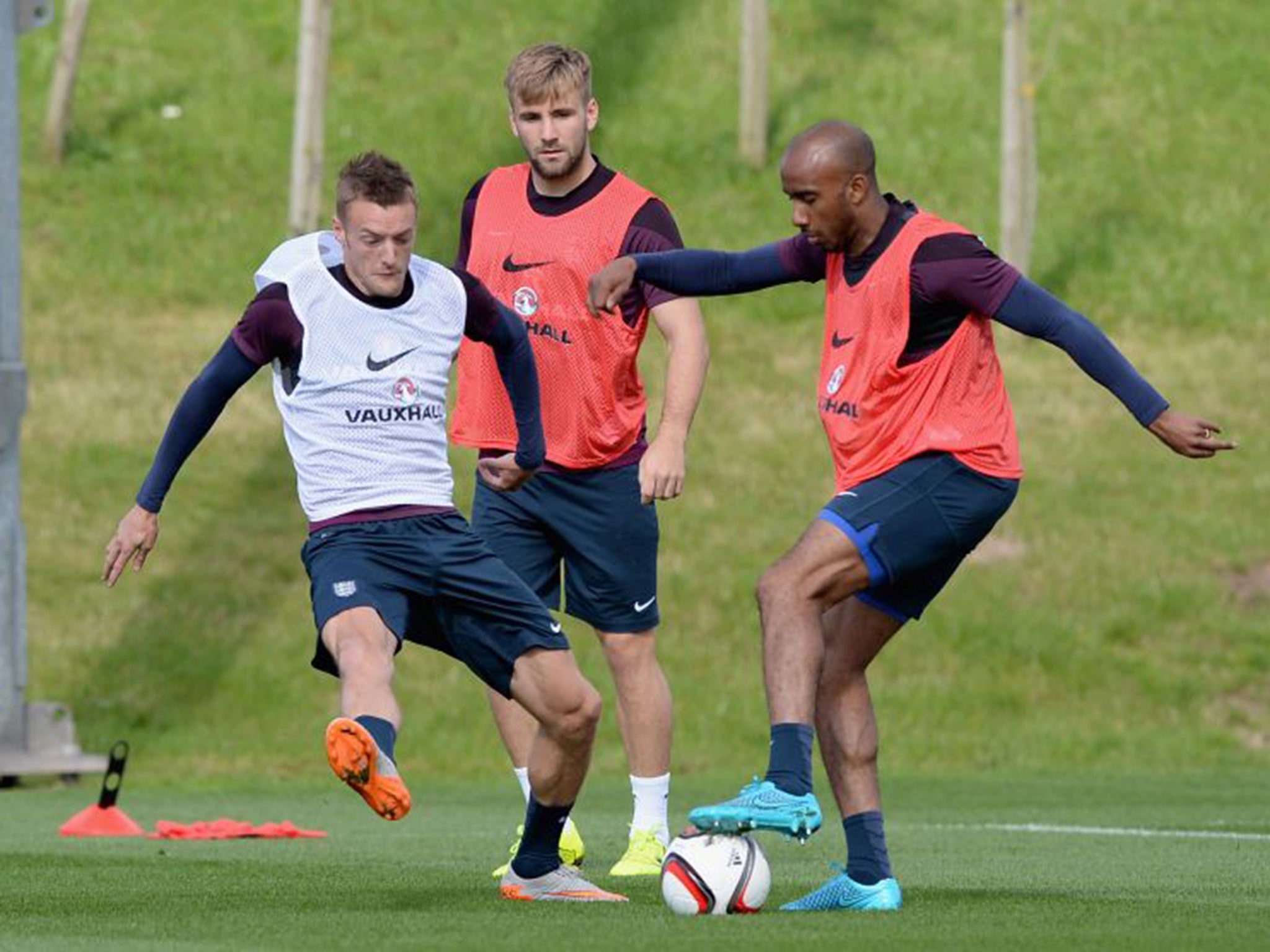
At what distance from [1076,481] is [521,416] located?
14.3 m

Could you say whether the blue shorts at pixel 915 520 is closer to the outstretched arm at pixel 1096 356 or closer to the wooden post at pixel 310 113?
the outstretched arm at pixel 1096 356

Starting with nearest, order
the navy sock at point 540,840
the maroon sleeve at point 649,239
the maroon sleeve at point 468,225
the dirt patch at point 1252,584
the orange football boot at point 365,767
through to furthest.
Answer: the orange football boot at point 365,767
the navy sock at point 540,840
the maroon sleeve at point 649,239
the maroon sleeve at point 468,225
the dirt patch at point 1252,584

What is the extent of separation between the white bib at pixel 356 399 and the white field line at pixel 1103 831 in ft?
16.1

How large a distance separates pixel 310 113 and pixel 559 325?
15.8 metres

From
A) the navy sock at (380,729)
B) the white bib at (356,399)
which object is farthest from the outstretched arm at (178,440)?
the navy sock at (380,729)

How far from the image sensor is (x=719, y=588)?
2025 centimetres

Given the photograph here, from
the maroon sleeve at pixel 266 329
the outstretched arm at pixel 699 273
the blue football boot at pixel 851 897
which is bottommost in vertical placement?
the blue football boot at pixel 851 897

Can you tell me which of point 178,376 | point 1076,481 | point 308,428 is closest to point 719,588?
point 1076,481

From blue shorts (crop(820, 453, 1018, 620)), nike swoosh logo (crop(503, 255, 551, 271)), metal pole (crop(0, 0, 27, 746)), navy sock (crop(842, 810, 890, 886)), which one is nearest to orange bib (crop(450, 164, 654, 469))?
nike swoosh logo (crop(503, 255, 551, 271))

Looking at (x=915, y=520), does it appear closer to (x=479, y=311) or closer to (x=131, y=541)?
(x=479, y=311)

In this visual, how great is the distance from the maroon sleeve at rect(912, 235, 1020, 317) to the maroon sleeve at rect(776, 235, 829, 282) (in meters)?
0.37

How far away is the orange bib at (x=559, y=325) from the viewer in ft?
31.1

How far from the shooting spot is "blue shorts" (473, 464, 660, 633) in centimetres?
964

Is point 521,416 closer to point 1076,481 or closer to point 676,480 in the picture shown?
point 676,480
